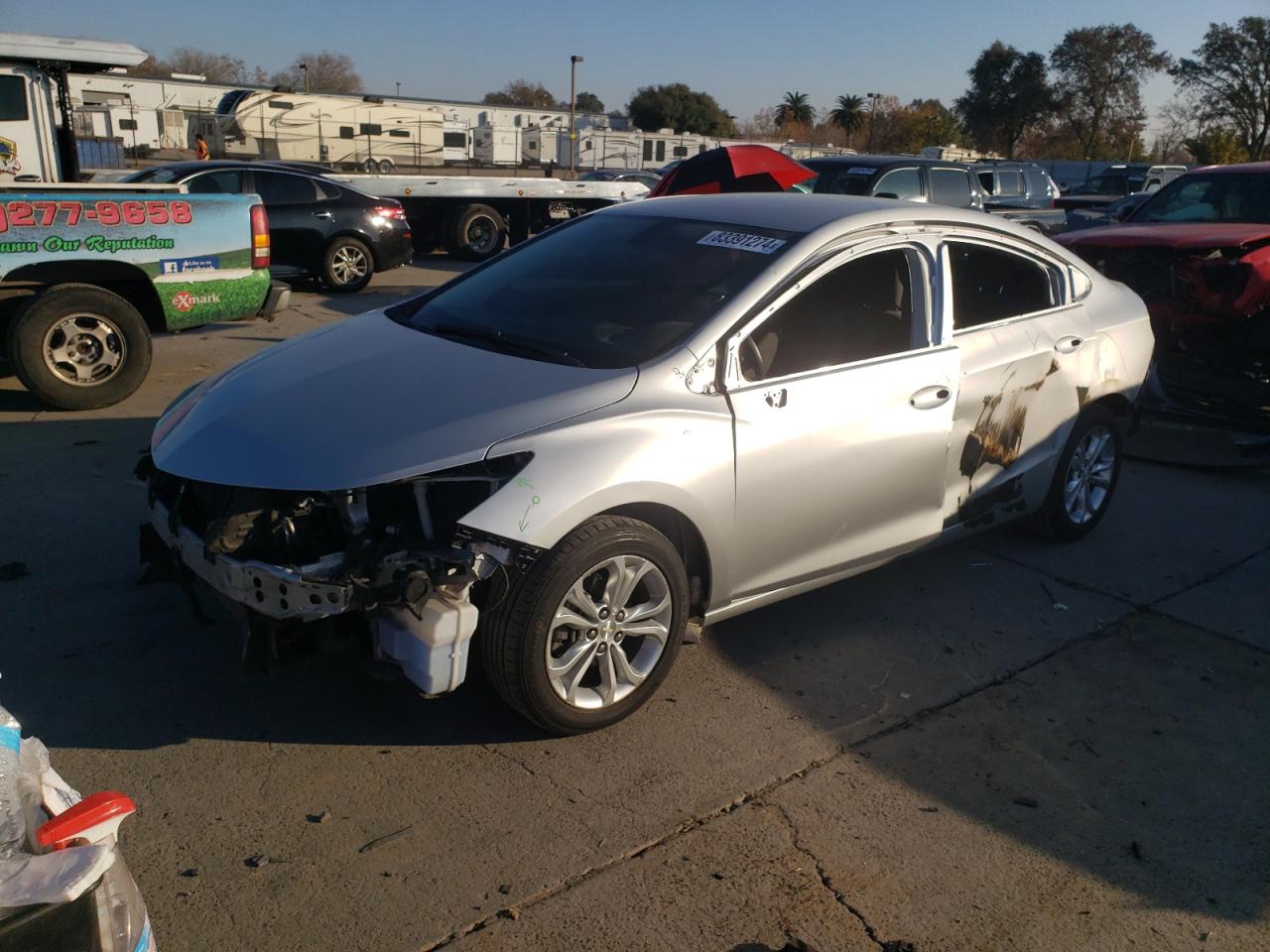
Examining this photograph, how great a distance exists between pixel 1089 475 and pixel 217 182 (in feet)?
33.1

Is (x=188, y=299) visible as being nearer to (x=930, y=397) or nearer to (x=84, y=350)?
(x=84, y=350)

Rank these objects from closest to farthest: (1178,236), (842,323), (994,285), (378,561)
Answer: (378,561) → (842,323) → (994,285) → (1178,236)

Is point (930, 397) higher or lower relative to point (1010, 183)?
lower

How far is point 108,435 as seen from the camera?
6512mm

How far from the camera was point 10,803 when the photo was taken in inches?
74.7

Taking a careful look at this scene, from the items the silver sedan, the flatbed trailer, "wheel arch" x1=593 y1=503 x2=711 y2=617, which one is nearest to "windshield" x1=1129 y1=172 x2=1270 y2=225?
the silver sedan

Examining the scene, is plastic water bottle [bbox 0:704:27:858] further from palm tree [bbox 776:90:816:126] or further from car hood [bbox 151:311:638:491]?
palm tree [bbox 776:90:816:126]

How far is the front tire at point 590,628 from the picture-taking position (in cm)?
313

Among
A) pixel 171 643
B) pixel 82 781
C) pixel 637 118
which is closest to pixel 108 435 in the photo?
pixel 171 643

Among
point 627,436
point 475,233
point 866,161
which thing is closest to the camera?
point 627,436

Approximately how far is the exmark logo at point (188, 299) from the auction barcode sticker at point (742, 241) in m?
4.49

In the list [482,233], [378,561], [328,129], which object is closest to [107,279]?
[378,561]

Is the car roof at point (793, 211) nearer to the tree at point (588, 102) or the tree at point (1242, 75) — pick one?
the tree at point (1242, 75)

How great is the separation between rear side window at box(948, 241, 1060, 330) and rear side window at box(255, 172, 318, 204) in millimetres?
9636
